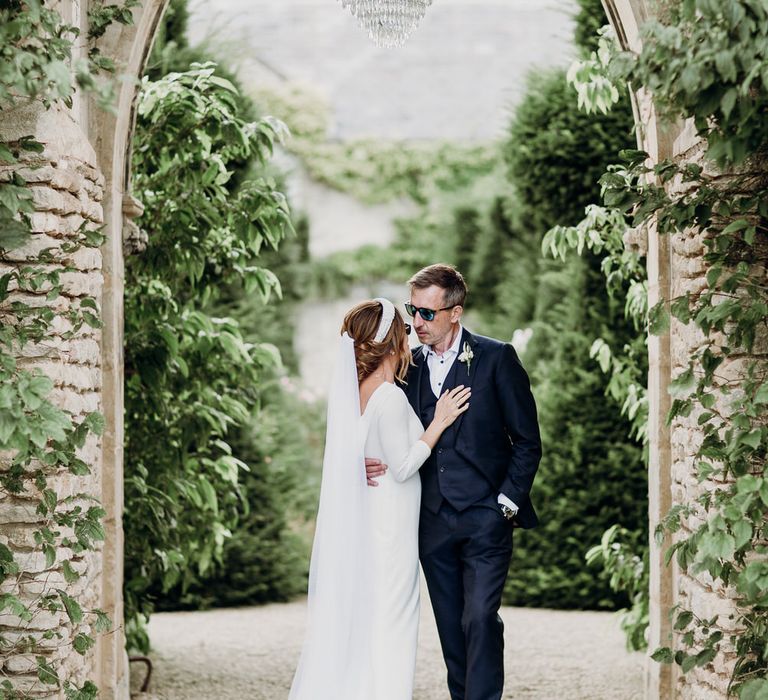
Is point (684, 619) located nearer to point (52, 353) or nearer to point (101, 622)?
point (101, 622)

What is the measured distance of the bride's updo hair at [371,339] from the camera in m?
4.32

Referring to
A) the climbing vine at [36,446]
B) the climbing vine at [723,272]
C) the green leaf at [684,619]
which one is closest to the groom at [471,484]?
the climbing vine at [723,272]

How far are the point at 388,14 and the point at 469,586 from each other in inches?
96.0

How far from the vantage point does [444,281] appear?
4316 millimetres

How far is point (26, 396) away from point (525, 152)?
5.03 m

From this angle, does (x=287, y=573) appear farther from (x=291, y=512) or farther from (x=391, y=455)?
(x=391, y=455)

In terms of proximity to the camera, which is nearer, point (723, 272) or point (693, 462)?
point (723, 272)

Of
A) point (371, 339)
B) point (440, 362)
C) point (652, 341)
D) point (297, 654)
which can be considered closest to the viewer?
point (371, 339)

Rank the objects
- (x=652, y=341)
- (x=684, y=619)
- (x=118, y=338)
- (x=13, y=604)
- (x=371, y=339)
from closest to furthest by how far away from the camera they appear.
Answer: (x=13, y=604) → (x=684, y=619) → (x=371, y=339) → (x=652, y=341) → (x=118, y=338)

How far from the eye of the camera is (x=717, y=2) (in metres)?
2.77

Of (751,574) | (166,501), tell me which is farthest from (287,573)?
(751,574)

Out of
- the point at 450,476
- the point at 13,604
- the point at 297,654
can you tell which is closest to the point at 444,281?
the point at 450,476

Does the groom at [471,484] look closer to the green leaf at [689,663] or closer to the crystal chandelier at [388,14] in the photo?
the green leaf at [689,663]

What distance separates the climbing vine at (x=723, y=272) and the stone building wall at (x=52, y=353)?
1.78 meters
